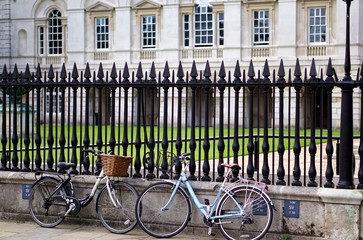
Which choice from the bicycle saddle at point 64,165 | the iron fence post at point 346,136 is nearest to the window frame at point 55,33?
the bicycle saddle at point 64,165

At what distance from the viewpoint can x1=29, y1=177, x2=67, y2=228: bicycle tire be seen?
34.8 feet

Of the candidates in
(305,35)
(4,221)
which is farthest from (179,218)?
(305,35)

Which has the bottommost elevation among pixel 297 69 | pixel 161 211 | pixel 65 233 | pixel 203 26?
pixel 65 233

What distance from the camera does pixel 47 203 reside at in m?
10.6

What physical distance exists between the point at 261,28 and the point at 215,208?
115 ft

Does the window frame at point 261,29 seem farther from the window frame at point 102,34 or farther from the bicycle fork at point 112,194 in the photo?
the bicycle fork at point 112,194

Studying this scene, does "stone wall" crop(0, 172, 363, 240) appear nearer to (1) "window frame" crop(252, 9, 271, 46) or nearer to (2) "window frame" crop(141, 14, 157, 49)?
(1) "window frame" crop(252, 9, 271, 46)

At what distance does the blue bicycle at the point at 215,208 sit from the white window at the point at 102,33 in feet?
126

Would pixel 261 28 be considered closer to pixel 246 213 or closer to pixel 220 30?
pixel 220 30

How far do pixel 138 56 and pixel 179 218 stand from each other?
121ft

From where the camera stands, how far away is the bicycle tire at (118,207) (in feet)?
33.7

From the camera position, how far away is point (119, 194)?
10.5 metres

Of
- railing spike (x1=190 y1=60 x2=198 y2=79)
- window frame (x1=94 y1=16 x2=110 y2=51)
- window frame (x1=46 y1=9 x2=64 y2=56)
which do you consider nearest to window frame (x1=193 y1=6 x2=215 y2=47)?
window frame (x1=94 y1=16 x2=110 y2=51)

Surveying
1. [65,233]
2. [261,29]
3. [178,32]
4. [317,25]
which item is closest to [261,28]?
[261,29]
